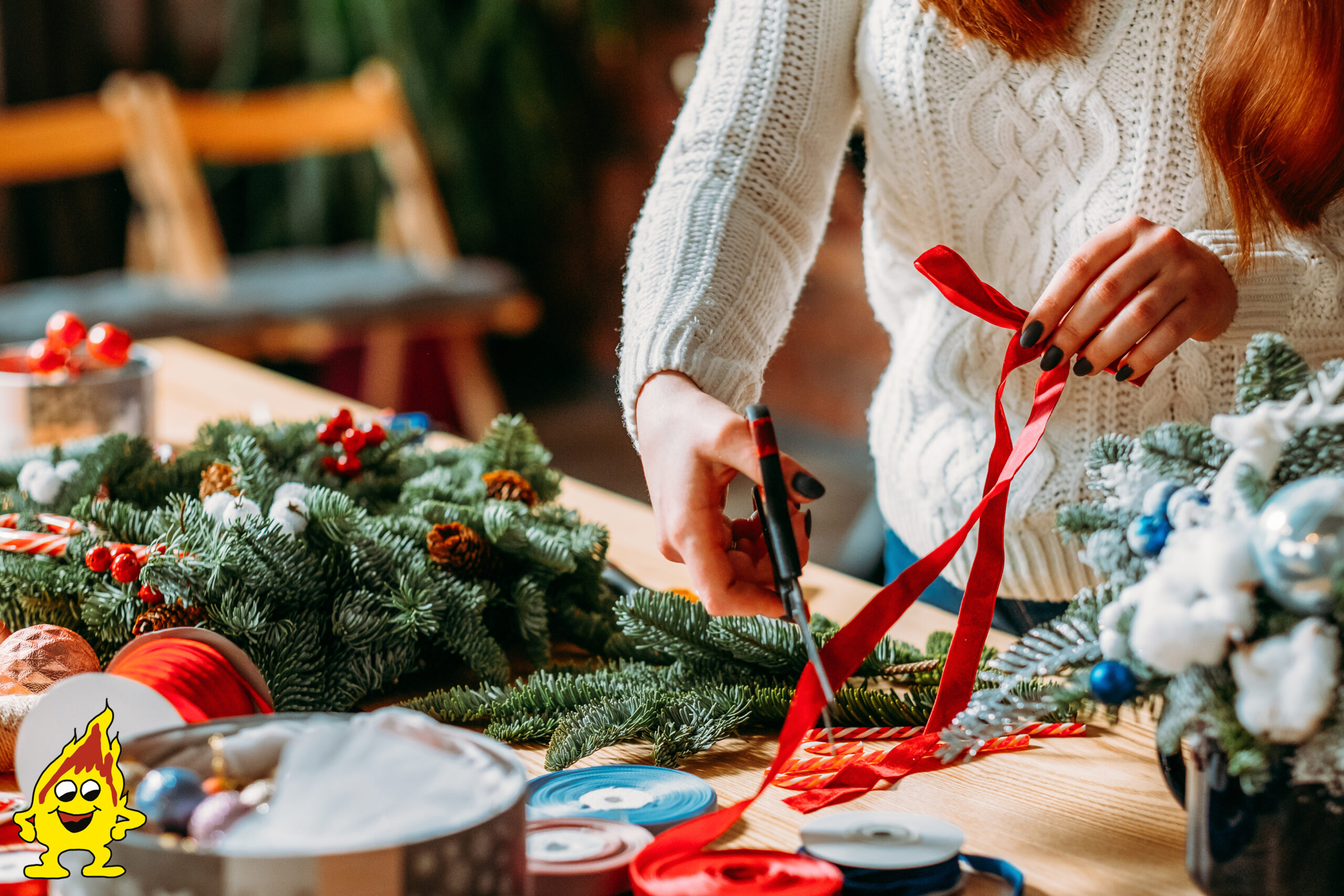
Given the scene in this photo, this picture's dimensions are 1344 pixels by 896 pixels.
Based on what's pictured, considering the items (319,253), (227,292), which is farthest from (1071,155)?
(319,253)

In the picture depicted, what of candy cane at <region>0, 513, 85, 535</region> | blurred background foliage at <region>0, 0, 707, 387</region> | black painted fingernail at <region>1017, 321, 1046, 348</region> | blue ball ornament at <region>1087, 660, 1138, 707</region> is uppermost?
blurred background foliage at <region>0, 0, 707, 387</region>

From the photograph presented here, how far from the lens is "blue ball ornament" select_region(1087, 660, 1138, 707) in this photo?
16.5 inches

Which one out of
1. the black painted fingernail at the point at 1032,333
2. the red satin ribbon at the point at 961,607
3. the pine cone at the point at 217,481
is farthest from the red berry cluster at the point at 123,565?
the black painted fingernail at the point at 1032,333

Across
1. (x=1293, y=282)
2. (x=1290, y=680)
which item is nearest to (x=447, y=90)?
(x=1293, y=282)

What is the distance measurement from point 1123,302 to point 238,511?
0.46 meters

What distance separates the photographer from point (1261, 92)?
67 cm

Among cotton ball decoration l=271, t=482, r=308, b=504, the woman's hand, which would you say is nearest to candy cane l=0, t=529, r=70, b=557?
cotton ball decoration l=271, t=482, r=308, b=504

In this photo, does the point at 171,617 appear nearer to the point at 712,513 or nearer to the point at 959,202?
the point at 712,513

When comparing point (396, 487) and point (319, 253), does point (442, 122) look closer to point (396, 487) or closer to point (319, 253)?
point (319, 253)

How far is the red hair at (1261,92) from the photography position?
0.65 meters

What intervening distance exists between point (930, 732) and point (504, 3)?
342cm

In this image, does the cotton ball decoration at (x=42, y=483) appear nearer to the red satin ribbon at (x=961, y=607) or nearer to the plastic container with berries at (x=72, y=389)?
the plastic container with berries at (x=72, y=389)

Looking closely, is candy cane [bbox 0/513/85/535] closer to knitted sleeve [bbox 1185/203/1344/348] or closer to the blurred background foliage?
knitted sleeve [bbox 1185/203/1344/348]

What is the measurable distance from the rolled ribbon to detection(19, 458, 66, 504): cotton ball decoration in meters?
0.45
